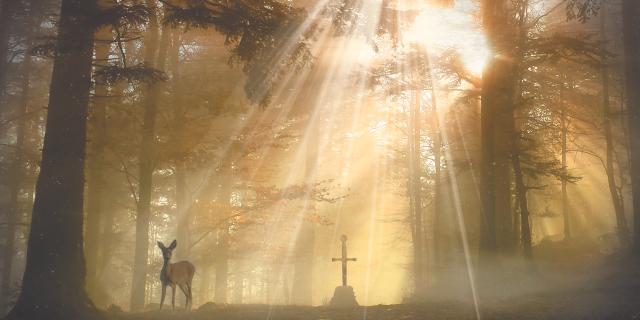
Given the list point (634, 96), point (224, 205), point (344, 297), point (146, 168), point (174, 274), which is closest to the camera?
point (174, 274)

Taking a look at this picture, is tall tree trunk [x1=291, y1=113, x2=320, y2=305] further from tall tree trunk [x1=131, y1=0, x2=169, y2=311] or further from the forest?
tall tree trunk [x1=131, y1=0, x2=169, y2=311]

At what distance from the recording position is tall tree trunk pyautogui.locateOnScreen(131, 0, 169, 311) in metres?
15.4

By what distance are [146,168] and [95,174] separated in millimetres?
2726

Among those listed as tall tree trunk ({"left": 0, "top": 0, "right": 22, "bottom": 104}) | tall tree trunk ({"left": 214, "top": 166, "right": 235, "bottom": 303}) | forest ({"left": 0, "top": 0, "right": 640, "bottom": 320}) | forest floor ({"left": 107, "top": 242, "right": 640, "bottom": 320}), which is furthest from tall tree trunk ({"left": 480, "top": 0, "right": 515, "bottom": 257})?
tall tree trunk ({"left": 0, "top": 0, "right": 22, "bottom": 104})

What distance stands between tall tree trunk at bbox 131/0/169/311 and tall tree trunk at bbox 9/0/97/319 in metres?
4.90

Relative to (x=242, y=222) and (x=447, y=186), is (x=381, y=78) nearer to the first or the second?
(x=242, y=222)

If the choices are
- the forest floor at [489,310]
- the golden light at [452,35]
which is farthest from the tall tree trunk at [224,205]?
the golden light at [452,35]

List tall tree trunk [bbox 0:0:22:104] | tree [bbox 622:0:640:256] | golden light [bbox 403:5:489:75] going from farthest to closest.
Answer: tall tree trunk [bbox 0:0:22:104], tree [bbox 622:0:640:256], golden light [bbox 403:5:489:75]

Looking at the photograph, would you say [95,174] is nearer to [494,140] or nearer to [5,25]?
[5,25]

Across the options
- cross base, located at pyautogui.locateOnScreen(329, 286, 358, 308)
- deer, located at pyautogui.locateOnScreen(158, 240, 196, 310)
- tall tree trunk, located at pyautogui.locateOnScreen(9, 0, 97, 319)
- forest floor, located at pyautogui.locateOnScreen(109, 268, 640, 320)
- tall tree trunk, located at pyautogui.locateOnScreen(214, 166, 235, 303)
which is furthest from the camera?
tall tree trunk, located at pyautogui.locateOnScreen(214, 166, 235, 303)

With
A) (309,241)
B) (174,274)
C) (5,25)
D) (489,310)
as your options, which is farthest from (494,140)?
(5,25)

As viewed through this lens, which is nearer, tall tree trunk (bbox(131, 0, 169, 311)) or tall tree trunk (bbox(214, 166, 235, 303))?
tall tree trunk (bbox(131, 0, 169, 311))

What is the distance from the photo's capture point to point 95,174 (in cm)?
1717

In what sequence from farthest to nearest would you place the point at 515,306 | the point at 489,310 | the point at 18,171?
1. the point at 18,171
2. the point at 515,306
3. the point at 489,310
